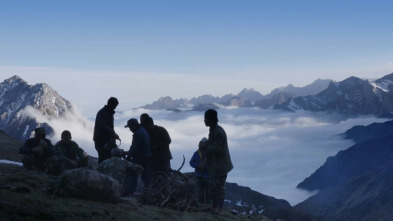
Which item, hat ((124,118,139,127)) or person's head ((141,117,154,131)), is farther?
person's head ((141,117,154,131))

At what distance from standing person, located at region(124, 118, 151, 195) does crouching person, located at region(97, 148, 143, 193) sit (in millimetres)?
719

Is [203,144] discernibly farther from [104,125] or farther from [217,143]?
[104,125]

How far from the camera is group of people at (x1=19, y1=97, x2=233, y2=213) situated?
41.9 feet

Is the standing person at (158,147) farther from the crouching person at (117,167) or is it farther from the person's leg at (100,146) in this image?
the crouching person at (117,167)

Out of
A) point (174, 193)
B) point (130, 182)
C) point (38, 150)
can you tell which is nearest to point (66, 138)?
point (38, 150)

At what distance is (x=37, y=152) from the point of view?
47.0 ft

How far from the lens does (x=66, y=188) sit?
1093cm

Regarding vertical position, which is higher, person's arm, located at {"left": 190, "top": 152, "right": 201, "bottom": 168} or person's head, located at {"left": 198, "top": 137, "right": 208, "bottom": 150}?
person's head, located at {"left": 198, "top": 137, "right": 208, "bottom": 150}

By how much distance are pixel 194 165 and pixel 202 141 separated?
1.12 m

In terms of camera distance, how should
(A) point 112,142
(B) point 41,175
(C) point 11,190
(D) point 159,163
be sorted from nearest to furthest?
(C) point 11,190
(B) point 41,175
(A) point 112,142
(D) point 159,163

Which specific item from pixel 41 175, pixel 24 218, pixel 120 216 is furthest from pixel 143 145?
pixel 24 218

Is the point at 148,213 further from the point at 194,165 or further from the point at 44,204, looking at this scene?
the point at 194,165

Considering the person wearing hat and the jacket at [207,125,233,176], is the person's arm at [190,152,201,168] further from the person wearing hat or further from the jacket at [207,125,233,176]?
the person wearing hat

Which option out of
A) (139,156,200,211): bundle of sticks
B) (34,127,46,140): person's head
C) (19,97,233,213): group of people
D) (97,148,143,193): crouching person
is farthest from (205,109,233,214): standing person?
(34,127,46,140): person's head
